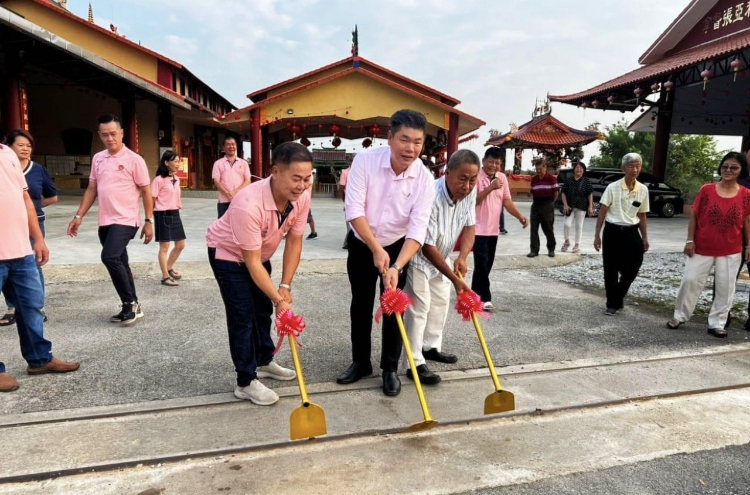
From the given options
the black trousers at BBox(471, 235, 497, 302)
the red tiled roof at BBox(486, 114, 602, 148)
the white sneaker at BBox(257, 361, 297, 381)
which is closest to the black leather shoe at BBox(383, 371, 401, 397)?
the white sneaker at BBox(257, 361, 297, 381)

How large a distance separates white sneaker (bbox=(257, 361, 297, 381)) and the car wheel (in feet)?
59.5

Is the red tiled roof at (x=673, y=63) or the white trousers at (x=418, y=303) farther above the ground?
the red tiled roof at (x=673, y=63)

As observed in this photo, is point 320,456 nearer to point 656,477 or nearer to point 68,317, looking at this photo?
point 656,477

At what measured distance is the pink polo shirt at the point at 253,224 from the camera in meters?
2.64

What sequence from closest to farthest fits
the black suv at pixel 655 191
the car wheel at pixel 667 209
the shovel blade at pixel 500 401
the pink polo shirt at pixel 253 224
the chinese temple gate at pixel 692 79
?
the pink polo shirt at pixel 253 224 → the shovel blade at pixel 500 401 → the chinese temple gate at pixel 692 79 → the black suv at pixel 655 191 → the car wheel at pixel 667 209

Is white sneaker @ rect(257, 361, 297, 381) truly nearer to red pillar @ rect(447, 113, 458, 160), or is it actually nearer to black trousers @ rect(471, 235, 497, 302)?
black trousers @ rect(471, 235, 497, 302)

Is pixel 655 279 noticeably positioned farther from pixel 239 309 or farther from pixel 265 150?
pixel 265 150

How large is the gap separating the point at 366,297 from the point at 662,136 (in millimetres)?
19150

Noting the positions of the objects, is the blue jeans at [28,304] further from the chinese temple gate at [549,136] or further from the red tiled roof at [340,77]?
the chinese temple gate at [549,136]

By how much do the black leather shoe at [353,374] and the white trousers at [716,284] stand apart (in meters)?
3.38

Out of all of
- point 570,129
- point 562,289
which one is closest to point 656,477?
point 562,289

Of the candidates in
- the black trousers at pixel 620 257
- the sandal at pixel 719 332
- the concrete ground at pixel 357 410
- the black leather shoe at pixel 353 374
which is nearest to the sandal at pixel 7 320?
the concrete ground at pixel 357 410

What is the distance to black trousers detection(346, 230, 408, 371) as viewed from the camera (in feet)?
10.7

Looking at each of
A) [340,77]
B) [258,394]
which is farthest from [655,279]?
[340,77]
